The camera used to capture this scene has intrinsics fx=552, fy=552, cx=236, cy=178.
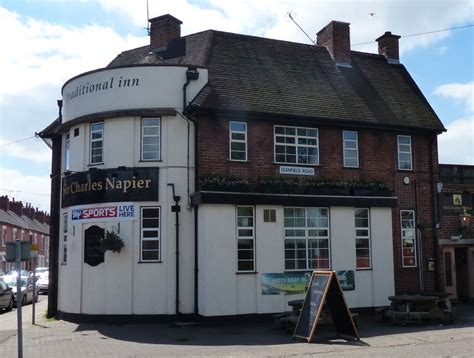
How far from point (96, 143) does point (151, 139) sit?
6.26 feet

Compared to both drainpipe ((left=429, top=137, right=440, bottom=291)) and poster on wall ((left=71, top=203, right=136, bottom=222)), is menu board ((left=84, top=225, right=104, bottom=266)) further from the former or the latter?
drainpipe ((left=429, top=137, right=440, bottom=291))

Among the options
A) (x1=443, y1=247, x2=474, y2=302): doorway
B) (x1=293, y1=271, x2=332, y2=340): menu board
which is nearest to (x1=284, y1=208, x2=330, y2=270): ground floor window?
(x1=293, y1=271, x2=332, y2=340): menu board

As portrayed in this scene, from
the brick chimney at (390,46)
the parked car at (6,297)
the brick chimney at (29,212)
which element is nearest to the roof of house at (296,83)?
the brick chimney at (390,46)

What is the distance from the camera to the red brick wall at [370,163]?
17.0 m

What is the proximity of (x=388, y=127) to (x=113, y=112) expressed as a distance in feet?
30.7

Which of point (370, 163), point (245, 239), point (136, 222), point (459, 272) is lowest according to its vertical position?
point (459, 272)

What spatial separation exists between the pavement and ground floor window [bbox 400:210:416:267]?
A: 2.93 metres

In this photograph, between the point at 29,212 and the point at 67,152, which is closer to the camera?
the point at 67,152

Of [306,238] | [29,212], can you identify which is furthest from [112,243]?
[29,212]

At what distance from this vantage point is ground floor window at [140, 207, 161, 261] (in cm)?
1650

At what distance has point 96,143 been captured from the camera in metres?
17.6

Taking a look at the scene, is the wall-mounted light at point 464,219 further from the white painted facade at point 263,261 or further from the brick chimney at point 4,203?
the brick chimney at point 4,203

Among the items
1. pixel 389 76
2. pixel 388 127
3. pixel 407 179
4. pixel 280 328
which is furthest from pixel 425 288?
pixel 389 76

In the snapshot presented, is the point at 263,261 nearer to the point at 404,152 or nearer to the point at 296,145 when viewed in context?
the point at 296,145
